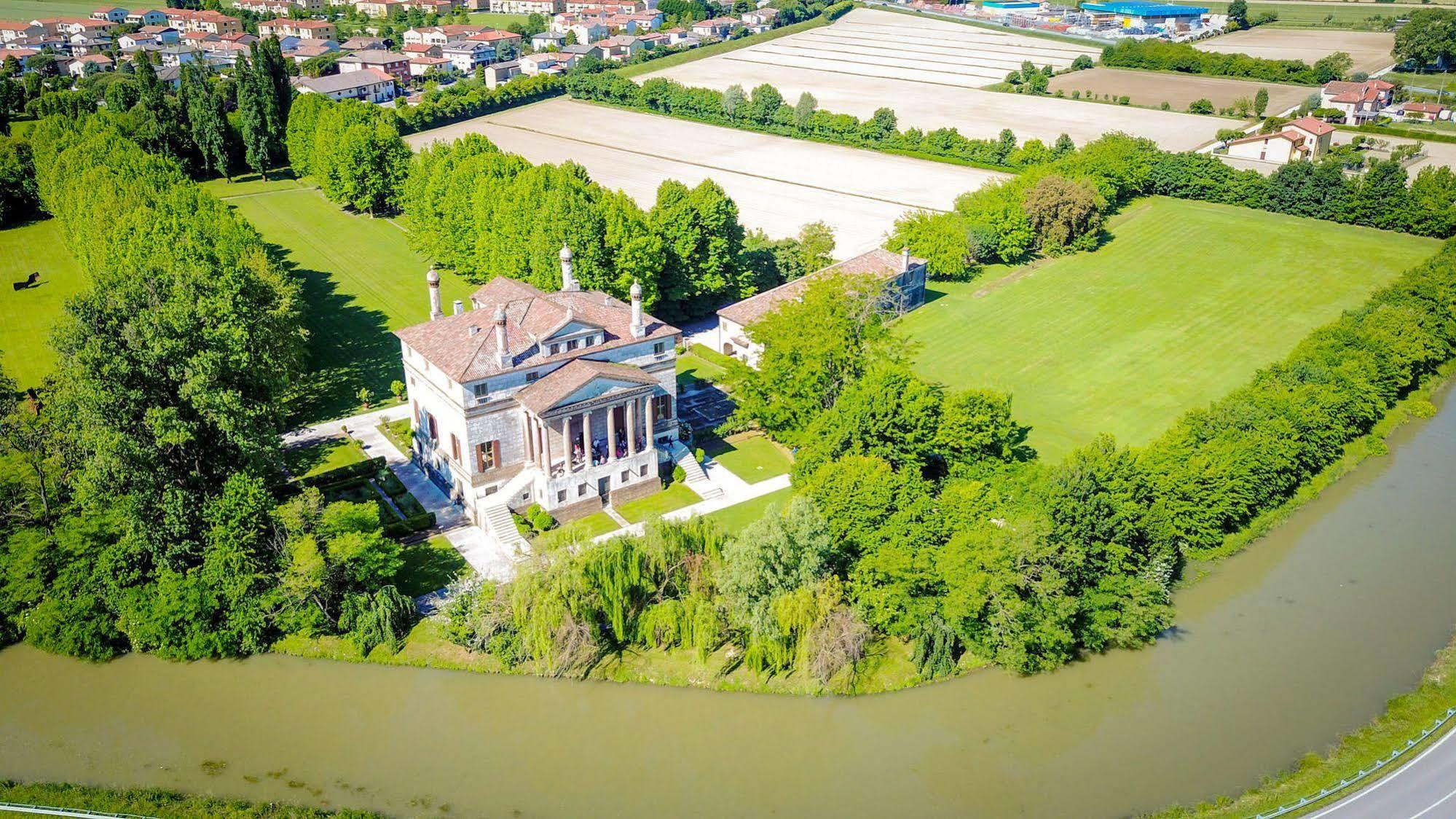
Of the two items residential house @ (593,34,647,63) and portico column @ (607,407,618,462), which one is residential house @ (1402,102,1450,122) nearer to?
residential house @ (593,34,647,63)

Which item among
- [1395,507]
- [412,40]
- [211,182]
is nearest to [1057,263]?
[1395,507]

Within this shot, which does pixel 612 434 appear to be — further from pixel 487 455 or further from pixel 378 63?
pixel 378 63

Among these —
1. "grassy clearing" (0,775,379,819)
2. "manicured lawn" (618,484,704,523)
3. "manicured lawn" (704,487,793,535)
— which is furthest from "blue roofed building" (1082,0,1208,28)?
"grassy clearing" (0,775,379,819)

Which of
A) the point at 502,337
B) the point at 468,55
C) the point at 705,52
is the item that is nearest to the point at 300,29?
the point at 468,55

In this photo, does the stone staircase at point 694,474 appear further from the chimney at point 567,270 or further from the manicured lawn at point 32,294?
the manicured lawn at point 32,294

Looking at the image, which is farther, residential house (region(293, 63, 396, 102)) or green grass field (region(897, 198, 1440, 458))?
residential house (region(293, 63, 396, 102))

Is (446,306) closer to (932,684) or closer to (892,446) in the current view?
(892,446)
